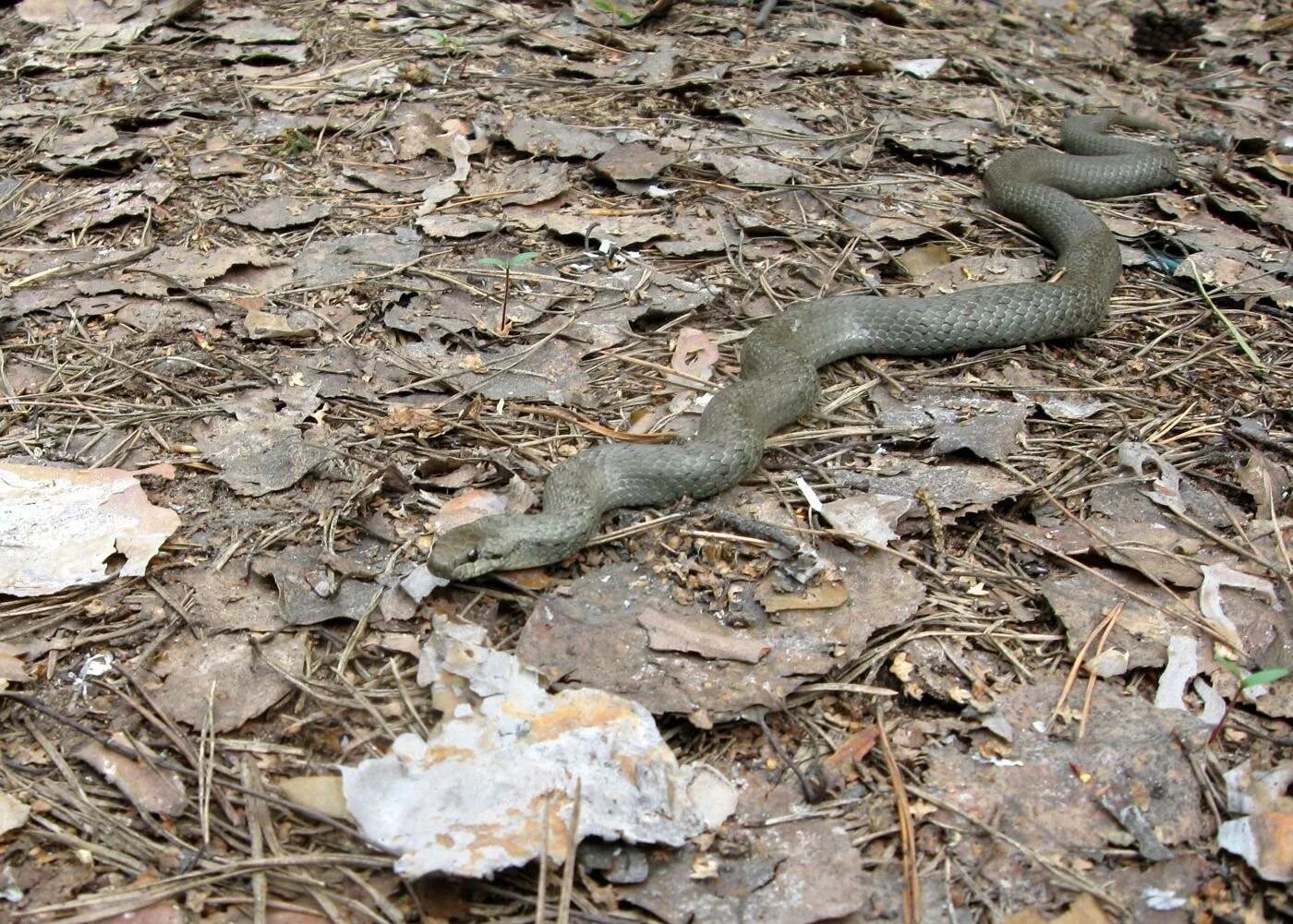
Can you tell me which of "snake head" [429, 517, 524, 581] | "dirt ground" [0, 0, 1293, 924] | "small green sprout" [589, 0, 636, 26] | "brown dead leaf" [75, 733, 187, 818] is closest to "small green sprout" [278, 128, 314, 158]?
"dirt ground" [0, 0, 1293, 924]

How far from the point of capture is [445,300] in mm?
4945

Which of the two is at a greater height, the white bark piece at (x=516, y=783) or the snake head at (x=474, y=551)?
the snake head at (x=474, y=551)

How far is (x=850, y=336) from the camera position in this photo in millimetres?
4785

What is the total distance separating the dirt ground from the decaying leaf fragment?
0.06 feet

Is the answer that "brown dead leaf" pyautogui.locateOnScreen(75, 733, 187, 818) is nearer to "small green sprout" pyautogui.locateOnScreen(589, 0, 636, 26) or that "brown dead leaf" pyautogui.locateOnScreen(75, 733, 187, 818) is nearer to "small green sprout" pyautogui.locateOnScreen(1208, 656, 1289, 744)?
"small green sprout" pyautogui.locateOnScreen(1208, 656, 1289, 744)

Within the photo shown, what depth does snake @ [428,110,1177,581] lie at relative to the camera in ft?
11.6

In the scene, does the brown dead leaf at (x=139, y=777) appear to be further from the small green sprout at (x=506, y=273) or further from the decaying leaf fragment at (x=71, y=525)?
the small green sprout at (x=506, y=273)

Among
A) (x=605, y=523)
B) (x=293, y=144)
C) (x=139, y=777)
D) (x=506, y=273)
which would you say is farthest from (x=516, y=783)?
(x=293, y=144)

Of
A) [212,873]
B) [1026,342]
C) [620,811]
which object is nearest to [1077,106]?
[1026,342]

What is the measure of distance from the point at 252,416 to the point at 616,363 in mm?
1605

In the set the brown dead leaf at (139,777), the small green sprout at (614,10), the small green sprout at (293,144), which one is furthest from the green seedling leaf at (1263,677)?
the small green sprout at (614,10)

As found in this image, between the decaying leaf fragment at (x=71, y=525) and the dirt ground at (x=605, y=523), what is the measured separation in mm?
18

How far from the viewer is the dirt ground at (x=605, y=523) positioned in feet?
8.81

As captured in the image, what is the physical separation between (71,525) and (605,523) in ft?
6.26
